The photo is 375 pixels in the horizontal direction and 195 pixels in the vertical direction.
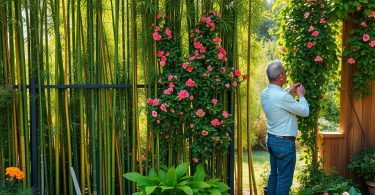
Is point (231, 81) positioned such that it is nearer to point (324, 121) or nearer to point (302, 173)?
point (302, 173)

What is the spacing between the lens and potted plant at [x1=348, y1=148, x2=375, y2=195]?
14.1ft

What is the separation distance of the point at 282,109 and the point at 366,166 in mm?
1099

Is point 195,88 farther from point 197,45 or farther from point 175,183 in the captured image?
point 175,183

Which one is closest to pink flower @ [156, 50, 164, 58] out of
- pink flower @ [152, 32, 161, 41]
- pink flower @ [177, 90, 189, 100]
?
pink flower @ [152, 32, 161, 41]

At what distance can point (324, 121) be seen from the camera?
264 inches

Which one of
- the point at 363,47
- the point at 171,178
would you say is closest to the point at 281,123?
the point at 171,178

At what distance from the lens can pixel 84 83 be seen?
12.7 feet

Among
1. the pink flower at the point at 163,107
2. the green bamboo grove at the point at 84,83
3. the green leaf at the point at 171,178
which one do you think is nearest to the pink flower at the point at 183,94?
the pink flower at the point at 163,107

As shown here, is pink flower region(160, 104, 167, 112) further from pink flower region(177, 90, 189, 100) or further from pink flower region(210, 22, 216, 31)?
pink flower region(210, 22, 216, 31)

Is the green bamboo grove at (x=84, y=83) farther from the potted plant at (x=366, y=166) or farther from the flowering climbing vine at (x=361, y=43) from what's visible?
the potted plant at (x=366, y=166)

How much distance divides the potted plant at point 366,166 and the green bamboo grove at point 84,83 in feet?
4.46

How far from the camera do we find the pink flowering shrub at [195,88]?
12.4 ft

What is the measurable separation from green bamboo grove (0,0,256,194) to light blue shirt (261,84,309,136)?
1.14 ft

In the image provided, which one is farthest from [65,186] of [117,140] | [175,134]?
[175,134]
